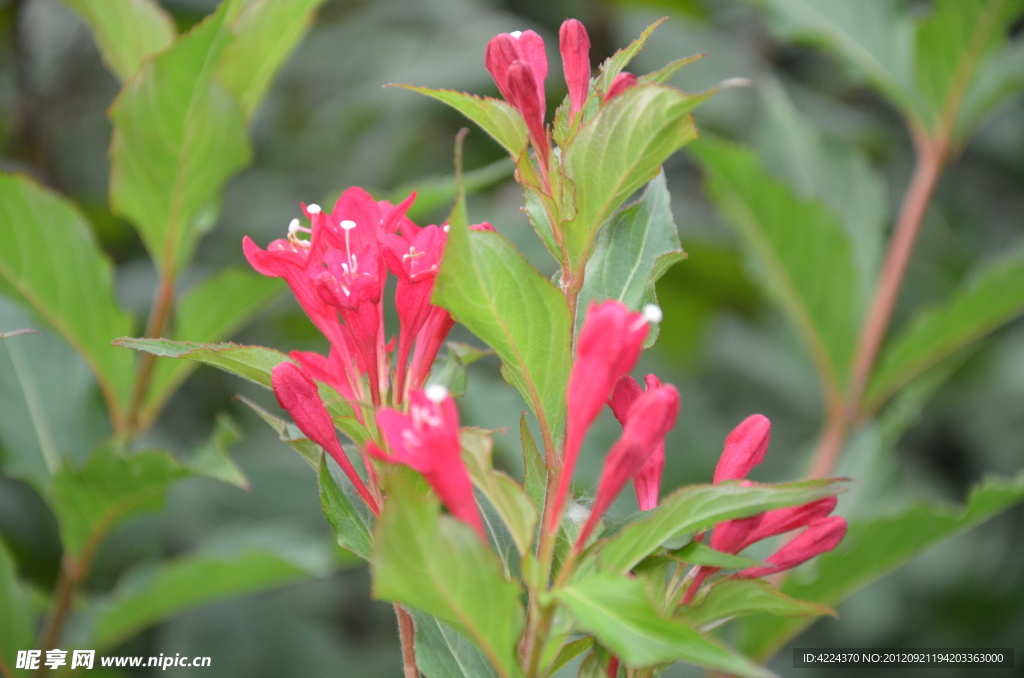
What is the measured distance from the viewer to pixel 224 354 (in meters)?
0.58

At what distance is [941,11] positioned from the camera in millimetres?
1289

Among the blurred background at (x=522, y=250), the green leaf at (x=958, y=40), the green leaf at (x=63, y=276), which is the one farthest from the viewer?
the blurred background at (x=522, y=250)

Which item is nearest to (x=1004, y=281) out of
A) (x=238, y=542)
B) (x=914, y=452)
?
(x=238, y=542)

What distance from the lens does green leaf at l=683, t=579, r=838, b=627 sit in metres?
0.52

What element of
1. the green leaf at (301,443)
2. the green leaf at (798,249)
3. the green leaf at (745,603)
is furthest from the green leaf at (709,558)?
the green leaf at (798,249)

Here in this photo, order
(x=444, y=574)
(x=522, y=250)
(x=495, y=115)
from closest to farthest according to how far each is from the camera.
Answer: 1. (x=444, y=574)
2. (x=495, y=115)
3. (x=522, y=250)

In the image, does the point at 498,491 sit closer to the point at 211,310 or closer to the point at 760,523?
the point at 760,523

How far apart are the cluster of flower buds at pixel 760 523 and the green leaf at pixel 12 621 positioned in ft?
2.37

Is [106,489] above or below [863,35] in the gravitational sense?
→ below

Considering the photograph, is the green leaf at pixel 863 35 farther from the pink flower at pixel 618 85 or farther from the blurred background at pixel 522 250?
the pink flower at pixel 618 85

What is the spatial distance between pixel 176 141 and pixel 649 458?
2.13 feet

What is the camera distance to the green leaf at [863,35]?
136 cm

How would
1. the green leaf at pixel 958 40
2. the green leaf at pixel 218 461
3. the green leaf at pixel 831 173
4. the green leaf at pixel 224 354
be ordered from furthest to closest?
the green leaf at pixel 831 173 → the green leaf at pixel 958 40 → the green leaf at pixel 218 461 → the green leaf at pixel 224 354

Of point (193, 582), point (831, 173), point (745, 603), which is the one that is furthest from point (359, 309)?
point (831, 173)
